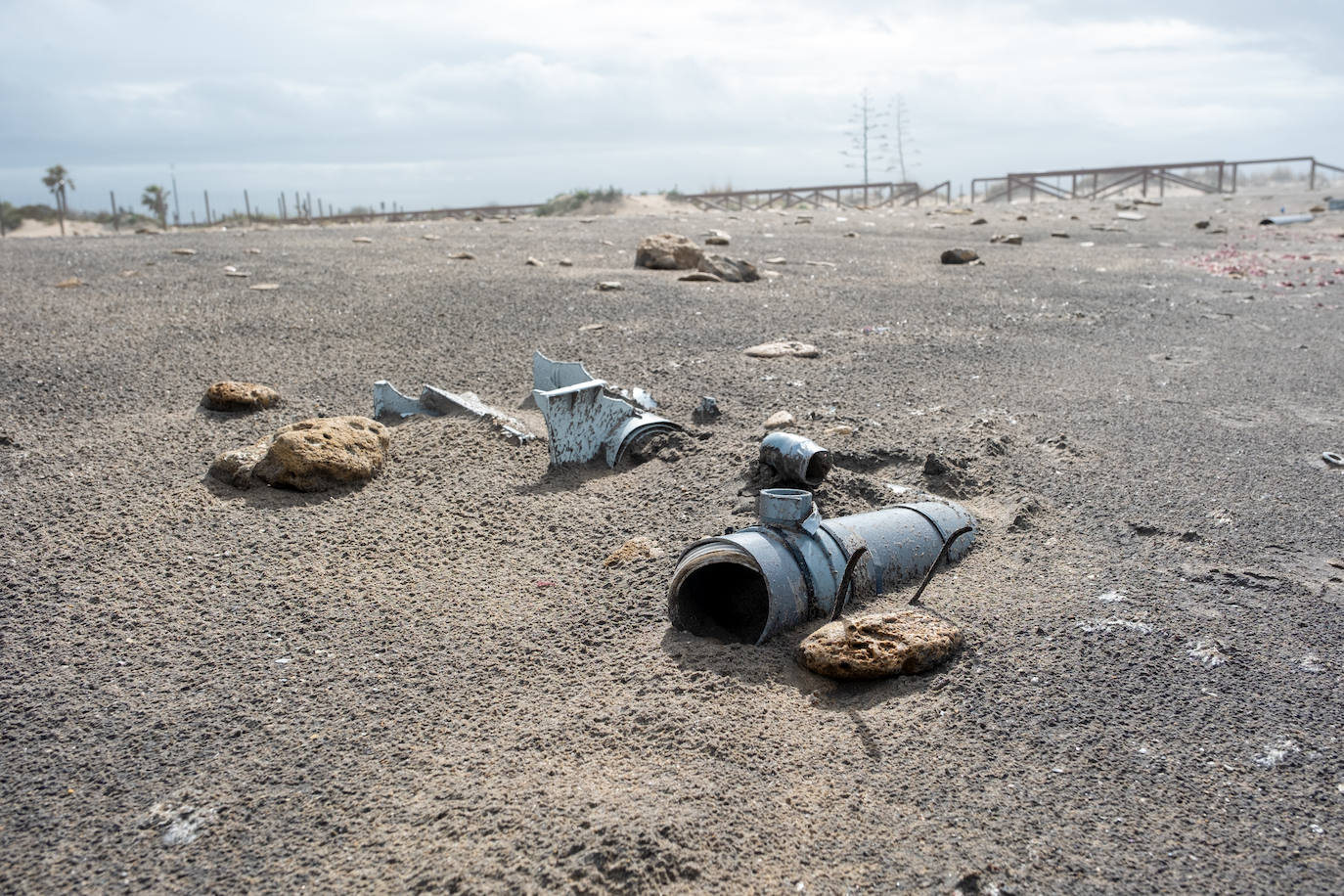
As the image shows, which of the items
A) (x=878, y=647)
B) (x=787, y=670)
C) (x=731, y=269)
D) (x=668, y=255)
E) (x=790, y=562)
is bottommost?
(x=787, y=670)

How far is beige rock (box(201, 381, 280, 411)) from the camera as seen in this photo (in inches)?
212

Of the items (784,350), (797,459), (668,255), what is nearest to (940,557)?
(797,459)

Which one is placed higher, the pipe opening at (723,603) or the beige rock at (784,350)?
the beige rock at (784,350)

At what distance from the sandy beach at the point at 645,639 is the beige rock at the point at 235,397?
0.12 m

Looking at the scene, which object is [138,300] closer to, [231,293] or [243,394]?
[231,293]

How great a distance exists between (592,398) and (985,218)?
13.7 metres

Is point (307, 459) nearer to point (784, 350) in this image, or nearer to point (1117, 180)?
point (784, 350)

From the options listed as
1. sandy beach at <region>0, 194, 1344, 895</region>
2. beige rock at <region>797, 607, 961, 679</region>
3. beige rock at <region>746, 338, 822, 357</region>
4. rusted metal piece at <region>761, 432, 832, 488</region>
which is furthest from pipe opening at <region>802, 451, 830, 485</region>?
beige rock at <region>746, 338, 822, 357</region>

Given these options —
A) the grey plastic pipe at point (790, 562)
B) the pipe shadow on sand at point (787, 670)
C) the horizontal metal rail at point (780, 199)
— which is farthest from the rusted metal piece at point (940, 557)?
the horizontal metal rail at point (780, 199)

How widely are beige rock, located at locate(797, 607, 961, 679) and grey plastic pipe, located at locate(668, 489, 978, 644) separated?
216 millimetres

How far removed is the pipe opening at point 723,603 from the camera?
10.4 feet

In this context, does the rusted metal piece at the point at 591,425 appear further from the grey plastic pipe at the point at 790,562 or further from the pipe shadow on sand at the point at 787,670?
the pipe shadow on sand at the point at 787,670

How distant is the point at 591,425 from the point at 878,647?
7.13ft

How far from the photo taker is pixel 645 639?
3.14 metres
